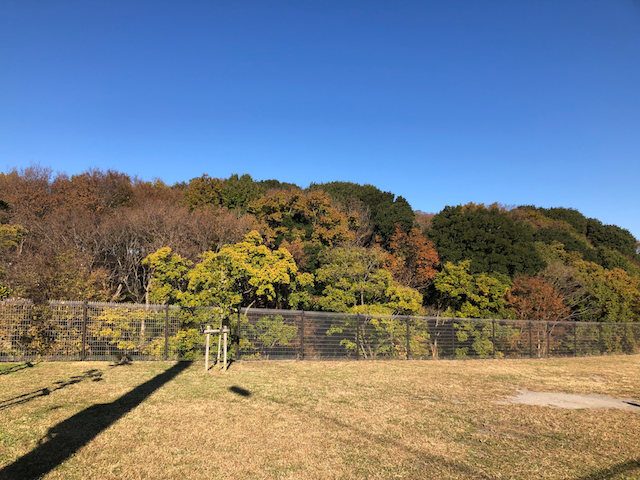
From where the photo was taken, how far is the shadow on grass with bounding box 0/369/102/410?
5477 millimetres

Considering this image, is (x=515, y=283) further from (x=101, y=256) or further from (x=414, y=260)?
(x=101, y=256)

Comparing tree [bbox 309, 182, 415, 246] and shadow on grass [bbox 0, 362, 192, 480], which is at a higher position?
tree [bbox 309, 182, 415, 246]

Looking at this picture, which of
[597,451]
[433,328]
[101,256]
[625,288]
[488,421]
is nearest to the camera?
[597,451]

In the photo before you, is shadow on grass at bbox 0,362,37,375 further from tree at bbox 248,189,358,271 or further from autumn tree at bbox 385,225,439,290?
autumn tree at bbox 385,225,439,290

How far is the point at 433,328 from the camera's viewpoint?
521 inches

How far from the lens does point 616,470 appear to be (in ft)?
13.0

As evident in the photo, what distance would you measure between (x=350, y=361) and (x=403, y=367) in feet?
5.25

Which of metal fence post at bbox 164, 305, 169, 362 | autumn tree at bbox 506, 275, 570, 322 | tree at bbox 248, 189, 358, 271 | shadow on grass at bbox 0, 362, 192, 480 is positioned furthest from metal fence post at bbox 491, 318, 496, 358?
shadow on grass at bbox 0, 362, 192, 480

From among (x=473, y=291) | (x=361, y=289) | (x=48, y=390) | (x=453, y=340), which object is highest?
(x=361, y=289)

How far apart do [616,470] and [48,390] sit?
8011 mm

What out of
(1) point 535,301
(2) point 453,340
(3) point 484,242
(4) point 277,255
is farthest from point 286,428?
(3) point 484,242

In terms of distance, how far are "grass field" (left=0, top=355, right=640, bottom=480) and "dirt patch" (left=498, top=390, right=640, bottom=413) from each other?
15.6 inches

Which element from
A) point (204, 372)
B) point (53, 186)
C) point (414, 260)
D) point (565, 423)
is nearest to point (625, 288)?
point (414, 260)

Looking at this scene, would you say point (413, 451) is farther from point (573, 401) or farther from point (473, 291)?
point (473, 291)
